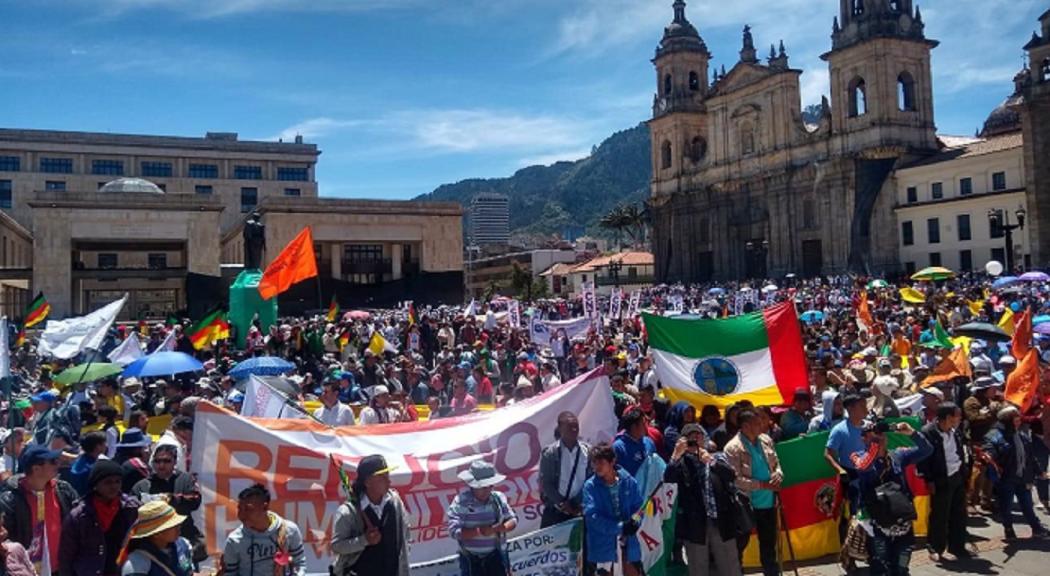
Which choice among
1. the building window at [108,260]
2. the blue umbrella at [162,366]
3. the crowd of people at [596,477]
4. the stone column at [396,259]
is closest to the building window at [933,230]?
the stone column at [396,259]

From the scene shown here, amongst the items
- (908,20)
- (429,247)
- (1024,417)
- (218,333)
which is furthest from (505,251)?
(1024,417)

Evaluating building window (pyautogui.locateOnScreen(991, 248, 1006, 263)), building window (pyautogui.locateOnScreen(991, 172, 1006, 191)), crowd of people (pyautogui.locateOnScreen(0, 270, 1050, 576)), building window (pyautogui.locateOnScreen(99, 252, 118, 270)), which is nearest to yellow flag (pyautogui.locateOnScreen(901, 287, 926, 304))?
crowd of people (pyautogui.locateOnScreen(0, 270, 1050, 576))

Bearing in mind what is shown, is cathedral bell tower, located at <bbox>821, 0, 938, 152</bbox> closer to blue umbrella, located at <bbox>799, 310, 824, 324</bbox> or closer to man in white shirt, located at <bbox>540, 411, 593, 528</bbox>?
blue umbrella, located at <bbox>799, 310, 824, 324</bbox>

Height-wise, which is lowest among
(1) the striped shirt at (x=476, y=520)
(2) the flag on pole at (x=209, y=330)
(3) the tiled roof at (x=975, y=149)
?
(1) the striped shirt at (x=476, y=520)

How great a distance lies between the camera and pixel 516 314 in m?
23.7

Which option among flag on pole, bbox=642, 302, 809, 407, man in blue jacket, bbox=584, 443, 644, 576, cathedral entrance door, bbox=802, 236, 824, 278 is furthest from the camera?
cathedral entrance door, bbox=802, 236, 824, 278

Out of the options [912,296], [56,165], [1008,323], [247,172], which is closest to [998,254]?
[912,296]

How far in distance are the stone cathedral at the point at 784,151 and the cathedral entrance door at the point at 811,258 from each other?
75 millimetres

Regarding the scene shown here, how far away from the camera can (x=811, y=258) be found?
5666cm

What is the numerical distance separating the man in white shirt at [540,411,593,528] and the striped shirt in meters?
0.68

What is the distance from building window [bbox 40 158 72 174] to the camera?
72.6m

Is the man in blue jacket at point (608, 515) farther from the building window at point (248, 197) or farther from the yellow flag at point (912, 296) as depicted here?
the building window at point (248, 197)

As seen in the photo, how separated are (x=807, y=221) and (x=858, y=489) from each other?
5244cm

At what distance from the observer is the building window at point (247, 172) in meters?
78.2
